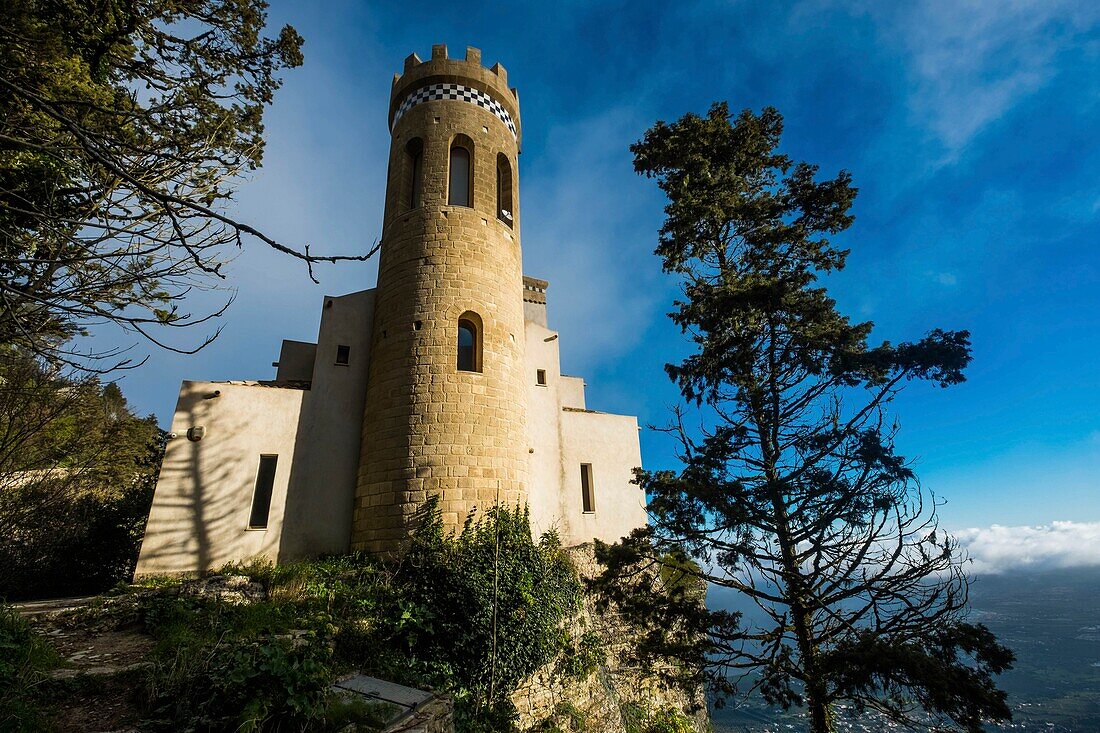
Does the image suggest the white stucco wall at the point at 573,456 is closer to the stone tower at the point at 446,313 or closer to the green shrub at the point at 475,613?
the stone tower at the point at 446,313

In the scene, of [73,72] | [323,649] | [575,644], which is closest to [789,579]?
[575,644]

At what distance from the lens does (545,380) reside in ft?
45.1

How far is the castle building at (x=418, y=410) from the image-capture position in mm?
9648

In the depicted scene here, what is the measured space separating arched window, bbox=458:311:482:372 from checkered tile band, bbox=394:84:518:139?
253 inches

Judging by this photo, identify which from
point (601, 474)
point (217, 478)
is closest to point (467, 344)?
point (601, 474)

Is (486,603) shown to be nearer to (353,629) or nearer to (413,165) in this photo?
(353,629)

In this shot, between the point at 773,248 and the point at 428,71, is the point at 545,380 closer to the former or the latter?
the point at 773,248

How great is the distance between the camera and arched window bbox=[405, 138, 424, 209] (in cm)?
1289

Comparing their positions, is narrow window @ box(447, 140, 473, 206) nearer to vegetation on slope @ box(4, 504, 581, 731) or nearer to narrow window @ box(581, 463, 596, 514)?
narrow window @ box(581, 463, 596, 514)

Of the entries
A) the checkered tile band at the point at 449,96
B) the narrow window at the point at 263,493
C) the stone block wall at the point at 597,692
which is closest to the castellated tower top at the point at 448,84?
the checkered tile band at the point at 449,96

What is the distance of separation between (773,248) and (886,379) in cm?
313

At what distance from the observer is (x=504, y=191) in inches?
535

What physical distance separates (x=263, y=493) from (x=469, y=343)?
219 inches

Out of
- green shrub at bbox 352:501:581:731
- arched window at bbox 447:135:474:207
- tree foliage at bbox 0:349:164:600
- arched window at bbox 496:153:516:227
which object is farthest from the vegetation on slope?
arched window at bbox 447:135:474:207
